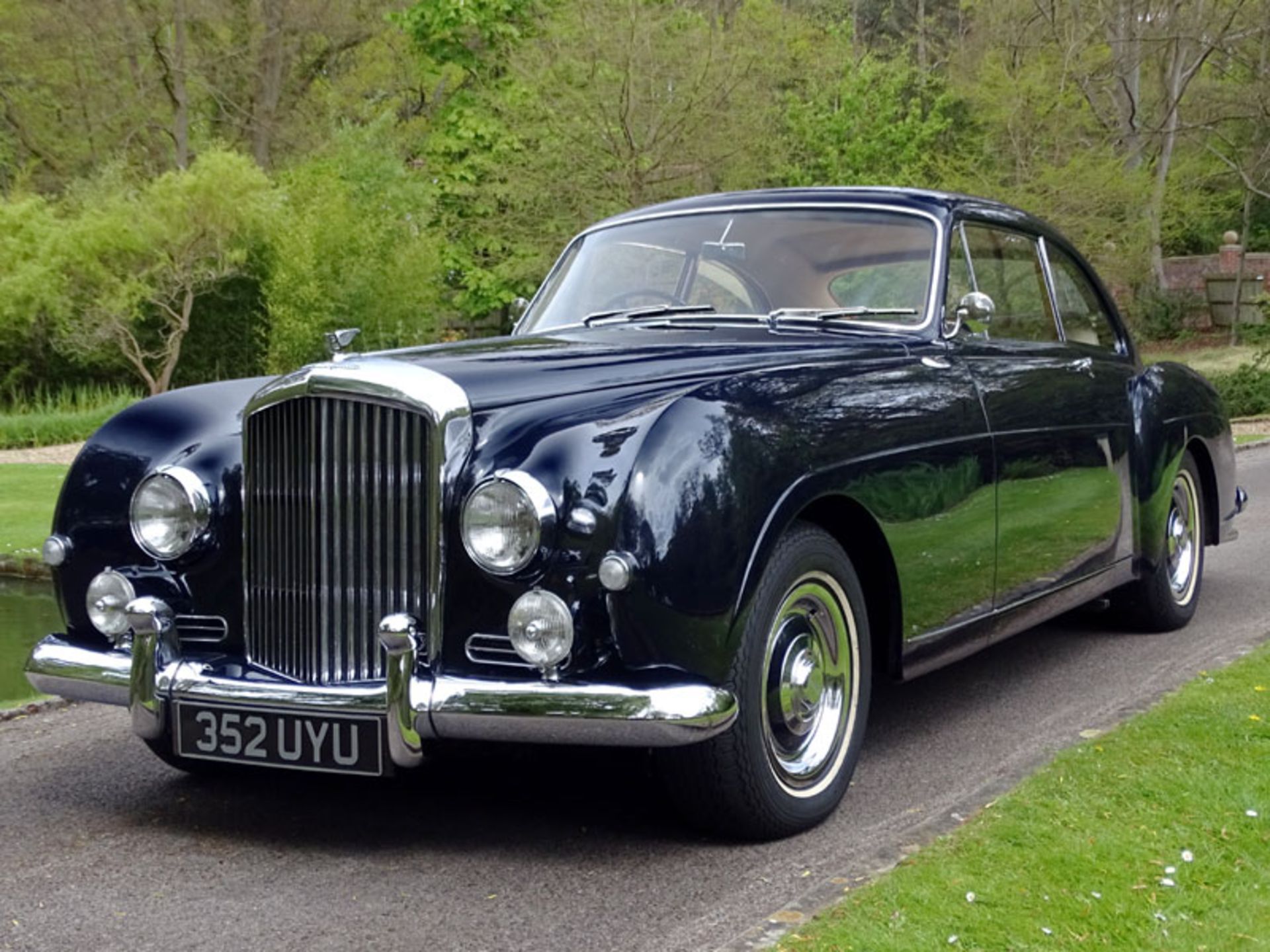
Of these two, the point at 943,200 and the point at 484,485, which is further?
the point at 943,200

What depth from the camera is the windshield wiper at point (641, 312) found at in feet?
17.9

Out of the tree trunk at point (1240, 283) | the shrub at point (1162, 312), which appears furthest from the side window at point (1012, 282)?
the shrub at point (1162, 312)

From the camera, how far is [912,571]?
472 cm

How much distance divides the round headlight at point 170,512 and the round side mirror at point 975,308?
2.57 metres

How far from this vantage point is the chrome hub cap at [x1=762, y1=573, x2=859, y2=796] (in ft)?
13.7

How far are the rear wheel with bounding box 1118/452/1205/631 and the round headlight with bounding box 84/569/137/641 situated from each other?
4238mm

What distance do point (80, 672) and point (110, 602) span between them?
207mm

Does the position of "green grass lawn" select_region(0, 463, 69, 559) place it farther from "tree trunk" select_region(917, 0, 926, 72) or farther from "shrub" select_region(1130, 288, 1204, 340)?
"shrub" select_region(1130, 288, 1204, 340)

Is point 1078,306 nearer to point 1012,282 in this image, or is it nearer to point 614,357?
point 1012,282

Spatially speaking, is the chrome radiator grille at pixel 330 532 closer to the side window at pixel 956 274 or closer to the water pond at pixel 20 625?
the side window at pixel 956 274

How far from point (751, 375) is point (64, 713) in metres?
3.24

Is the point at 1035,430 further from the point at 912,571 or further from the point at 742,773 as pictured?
the point at 742,773

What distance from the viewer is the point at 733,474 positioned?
3945 millimetres

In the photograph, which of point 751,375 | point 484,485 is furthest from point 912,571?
point 484,485
